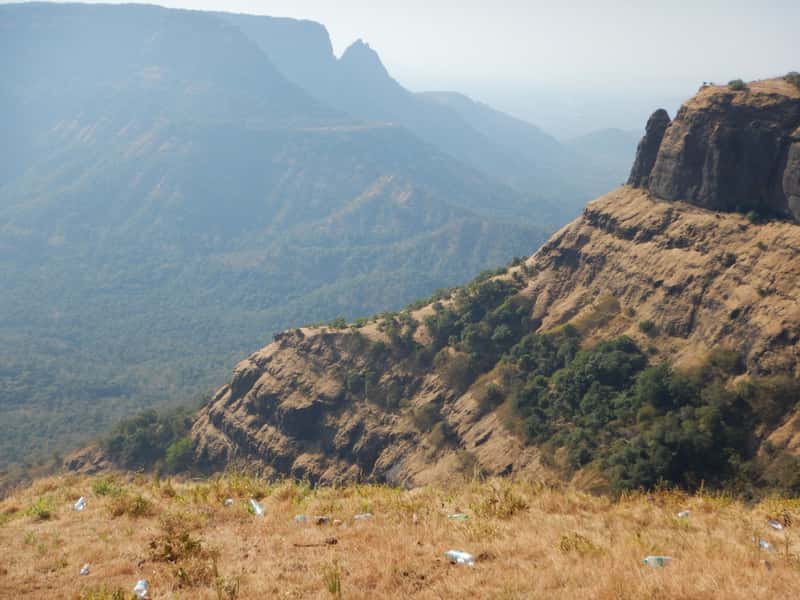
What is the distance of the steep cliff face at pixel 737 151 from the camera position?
40500 millimetres

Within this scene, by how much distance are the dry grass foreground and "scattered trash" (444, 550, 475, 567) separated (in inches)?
7.5

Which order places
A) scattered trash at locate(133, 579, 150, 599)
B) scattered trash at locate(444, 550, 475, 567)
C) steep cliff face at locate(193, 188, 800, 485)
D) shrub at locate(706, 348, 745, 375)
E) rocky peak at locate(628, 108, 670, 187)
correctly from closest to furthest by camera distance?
1. scattered trash at locate(133, 579, 150, 599)
2. scattered trash at locate(444, 550, 475, 567)
3. shrub at locate(706, 348, 745, 375)
4. steep cliff face at locate(193, 188, 800, 485)
5. rocky peak at locate(628, 108, 670, 187)

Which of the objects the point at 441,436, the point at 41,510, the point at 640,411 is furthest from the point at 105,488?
the point at 441,436

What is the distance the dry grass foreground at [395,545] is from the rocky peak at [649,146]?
131 feet

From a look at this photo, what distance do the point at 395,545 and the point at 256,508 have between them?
4.78 m

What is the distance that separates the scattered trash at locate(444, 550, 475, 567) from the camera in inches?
445

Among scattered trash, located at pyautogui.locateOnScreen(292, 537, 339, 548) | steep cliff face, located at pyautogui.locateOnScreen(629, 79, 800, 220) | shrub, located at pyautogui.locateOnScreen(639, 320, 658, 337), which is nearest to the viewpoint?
scattered trash, located at pyautogui.locateOnScreen(292, 537, 339, 548)

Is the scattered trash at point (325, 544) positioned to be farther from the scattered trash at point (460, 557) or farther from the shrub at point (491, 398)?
the shrub at point (491, 398)

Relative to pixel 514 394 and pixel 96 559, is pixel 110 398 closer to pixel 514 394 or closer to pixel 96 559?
pixel 514 394

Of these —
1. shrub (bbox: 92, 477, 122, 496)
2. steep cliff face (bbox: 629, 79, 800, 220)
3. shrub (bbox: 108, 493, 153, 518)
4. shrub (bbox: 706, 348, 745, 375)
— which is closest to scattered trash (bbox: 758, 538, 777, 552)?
shrub (bbox: 108, 493, 153, 518)

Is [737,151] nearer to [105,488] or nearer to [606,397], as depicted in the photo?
[606,397]

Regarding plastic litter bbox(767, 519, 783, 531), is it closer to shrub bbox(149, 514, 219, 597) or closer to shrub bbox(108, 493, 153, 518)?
shrub bbox(149, 514, 219, 597)

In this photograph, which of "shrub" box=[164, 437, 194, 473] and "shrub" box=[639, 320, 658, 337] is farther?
"shrub" box=[164, 437, 194, 473]

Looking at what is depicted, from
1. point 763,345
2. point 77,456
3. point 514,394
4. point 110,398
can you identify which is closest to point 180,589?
point 763,345
